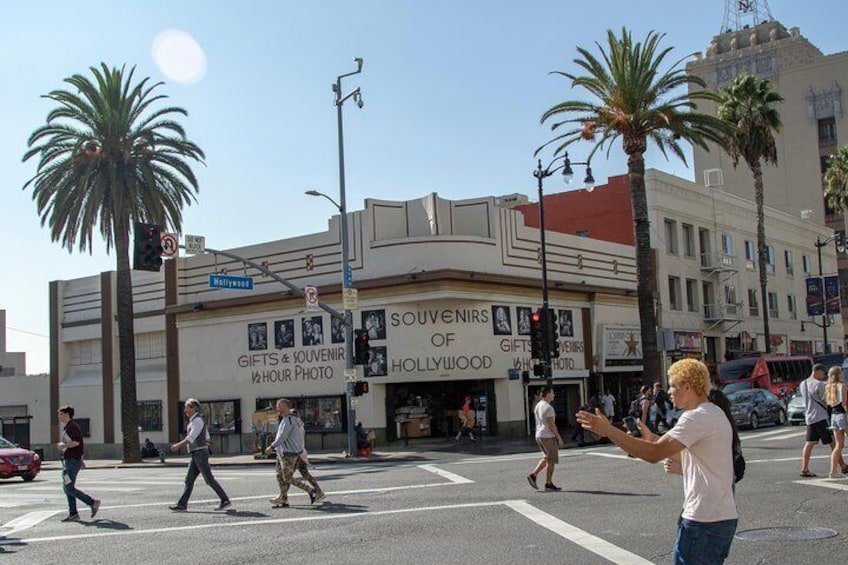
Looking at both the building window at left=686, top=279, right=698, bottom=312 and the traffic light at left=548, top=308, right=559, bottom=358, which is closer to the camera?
the traffic light at left=548, top=308, right=559, bottom=358

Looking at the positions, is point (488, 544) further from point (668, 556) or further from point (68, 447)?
point (68, 447)

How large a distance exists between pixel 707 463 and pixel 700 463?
1.6 inches

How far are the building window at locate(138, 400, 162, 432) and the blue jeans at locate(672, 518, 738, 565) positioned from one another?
126 feet

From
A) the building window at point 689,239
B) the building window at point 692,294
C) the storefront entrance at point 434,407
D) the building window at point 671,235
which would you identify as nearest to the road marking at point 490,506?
the storefront entrance at point 434,407

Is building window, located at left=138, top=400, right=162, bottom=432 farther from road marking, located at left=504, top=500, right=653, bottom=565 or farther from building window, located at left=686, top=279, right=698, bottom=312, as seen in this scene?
road marking, located at left=504, top=500, right=653, bottom=565

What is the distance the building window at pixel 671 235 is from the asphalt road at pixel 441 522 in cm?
2783

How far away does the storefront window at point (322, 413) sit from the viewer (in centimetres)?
3484

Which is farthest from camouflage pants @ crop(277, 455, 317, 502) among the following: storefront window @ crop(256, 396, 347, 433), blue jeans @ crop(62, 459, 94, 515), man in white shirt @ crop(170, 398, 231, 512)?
storefront window @ crop(256, 396, 347, 433)

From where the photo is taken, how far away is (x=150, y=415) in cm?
4153

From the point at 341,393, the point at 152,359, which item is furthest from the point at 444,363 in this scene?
the point at 152,359

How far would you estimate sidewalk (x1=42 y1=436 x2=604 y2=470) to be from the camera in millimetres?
27714

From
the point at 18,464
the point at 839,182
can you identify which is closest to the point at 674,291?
the point at 839,182

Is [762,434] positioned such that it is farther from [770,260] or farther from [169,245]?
[770,260]

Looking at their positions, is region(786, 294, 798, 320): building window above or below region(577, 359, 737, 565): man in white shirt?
above
